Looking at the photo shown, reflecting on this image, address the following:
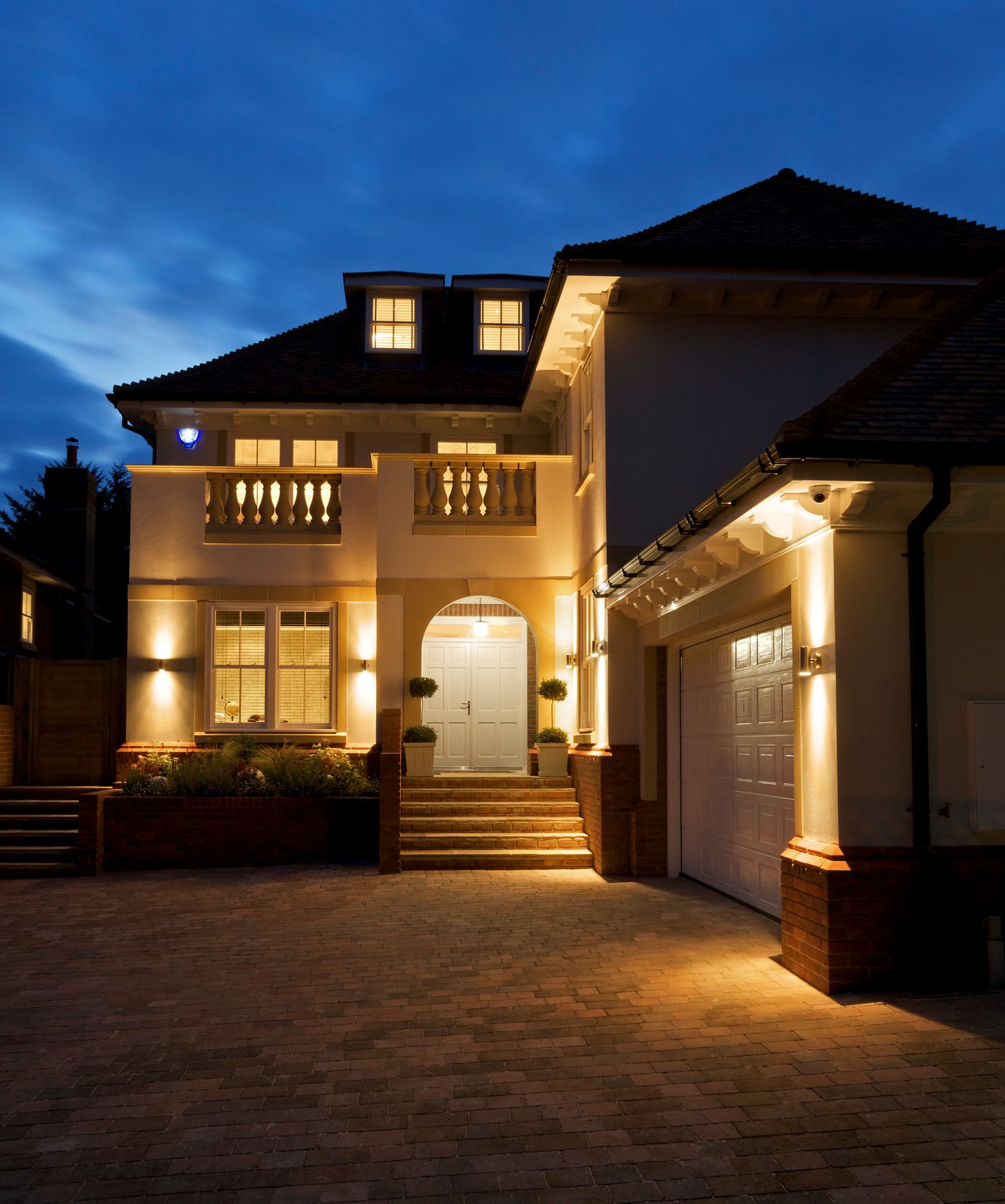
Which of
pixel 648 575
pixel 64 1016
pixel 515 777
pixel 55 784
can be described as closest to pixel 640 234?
pixel 648 575

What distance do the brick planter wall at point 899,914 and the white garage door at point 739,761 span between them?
153 centimetres

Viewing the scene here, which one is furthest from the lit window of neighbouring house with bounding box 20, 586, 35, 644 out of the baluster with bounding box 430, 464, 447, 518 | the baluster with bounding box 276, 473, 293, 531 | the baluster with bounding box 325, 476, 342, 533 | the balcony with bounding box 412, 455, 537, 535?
the baluster with bounding box 430, 464, 447, 518

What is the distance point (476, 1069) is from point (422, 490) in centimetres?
1044

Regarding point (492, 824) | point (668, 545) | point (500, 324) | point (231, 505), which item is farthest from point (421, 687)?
point (500, 324)

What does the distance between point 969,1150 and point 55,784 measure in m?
14.6

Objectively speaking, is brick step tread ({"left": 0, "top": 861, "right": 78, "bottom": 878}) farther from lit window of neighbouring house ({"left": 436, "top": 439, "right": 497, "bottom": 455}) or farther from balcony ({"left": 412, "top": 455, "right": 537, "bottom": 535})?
lit window of neighbouring house ({"left": 436, "top": 439, "right": 497, "bottom": 455})

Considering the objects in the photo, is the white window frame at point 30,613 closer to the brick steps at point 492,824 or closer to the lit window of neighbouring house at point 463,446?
the lit window of neighbouring house at point 463,446

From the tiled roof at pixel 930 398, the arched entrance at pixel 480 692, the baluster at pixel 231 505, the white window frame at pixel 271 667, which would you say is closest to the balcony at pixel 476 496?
the white window frame at pixel 271 667

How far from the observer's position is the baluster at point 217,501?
15.3m

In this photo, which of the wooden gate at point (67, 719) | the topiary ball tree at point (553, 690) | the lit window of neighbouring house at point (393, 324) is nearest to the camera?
the topiary ball tree at point (553, 690)

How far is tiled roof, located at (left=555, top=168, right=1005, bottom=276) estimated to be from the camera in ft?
36.3

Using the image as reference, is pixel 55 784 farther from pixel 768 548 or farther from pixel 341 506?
pixel 768 548

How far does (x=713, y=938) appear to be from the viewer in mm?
7949

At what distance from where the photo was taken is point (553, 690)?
13.9 meters
